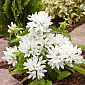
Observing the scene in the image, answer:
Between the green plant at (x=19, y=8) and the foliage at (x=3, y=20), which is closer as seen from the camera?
the green plant at (x=19, y=8)

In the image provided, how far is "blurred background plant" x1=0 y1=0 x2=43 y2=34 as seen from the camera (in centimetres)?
440

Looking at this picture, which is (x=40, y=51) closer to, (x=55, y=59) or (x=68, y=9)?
(x=55, y=59)

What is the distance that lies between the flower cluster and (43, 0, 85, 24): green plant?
3716 mm

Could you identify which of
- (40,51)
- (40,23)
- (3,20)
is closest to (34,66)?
(40,51)

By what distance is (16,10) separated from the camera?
14.7ft

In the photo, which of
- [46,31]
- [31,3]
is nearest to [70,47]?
[46,31]

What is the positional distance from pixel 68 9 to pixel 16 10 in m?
2.39

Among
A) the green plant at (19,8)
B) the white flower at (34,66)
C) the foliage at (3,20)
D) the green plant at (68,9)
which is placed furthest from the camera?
the green plant at (68,9)

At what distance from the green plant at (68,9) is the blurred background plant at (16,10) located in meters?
1.67

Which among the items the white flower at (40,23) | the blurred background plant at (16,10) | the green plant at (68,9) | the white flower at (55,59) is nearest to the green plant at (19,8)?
the blurred background plant at (16,10)

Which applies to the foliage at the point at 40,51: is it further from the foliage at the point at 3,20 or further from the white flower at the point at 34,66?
the foliage at the point at 3,20

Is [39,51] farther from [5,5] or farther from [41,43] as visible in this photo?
[5,5]

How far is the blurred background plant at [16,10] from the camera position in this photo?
173 inches

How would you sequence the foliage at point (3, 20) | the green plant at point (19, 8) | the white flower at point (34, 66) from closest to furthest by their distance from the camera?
the white flower at point (34, 66)
the green plant at point (19, 8)
the foliage at point (3, 20)
